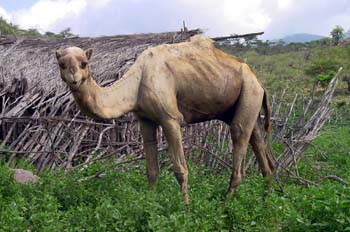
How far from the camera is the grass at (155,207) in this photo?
478cm

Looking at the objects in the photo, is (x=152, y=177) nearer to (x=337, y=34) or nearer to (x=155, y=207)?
(x=155, y=207)

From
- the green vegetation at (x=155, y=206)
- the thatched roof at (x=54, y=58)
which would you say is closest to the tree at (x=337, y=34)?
the thatched roof at (x=54, y=58)

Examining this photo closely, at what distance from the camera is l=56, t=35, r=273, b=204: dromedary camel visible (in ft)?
19.0

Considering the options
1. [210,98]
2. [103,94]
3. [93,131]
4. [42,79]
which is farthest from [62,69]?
[42,79]

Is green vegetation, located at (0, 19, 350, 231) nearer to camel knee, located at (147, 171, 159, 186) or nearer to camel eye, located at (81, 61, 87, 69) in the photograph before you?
camel knee, located at (147, 171, 159, 186)

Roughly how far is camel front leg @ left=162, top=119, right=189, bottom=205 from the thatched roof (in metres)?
3.64

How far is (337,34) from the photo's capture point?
3906 centimetres

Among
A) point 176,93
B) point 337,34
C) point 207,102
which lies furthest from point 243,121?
point 337,34

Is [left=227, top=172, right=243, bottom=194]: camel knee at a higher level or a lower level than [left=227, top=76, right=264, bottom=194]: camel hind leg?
lower

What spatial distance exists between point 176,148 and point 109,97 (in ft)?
2.50

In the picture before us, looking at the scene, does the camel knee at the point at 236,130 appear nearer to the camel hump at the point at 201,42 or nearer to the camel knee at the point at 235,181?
the camel knee at the point at 235,181

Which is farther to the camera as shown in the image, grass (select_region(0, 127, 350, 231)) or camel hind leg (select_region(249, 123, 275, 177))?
camel hind leg (select_region(249, 123, 275, 177))

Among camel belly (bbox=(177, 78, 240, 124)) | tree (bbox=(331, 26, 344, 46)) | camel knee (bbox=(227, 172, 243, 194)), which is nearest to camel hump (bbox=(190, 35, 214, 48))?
camel belly (bbox=(177, 78, 240, 124))

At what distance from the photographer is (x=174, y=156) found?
242 inches
